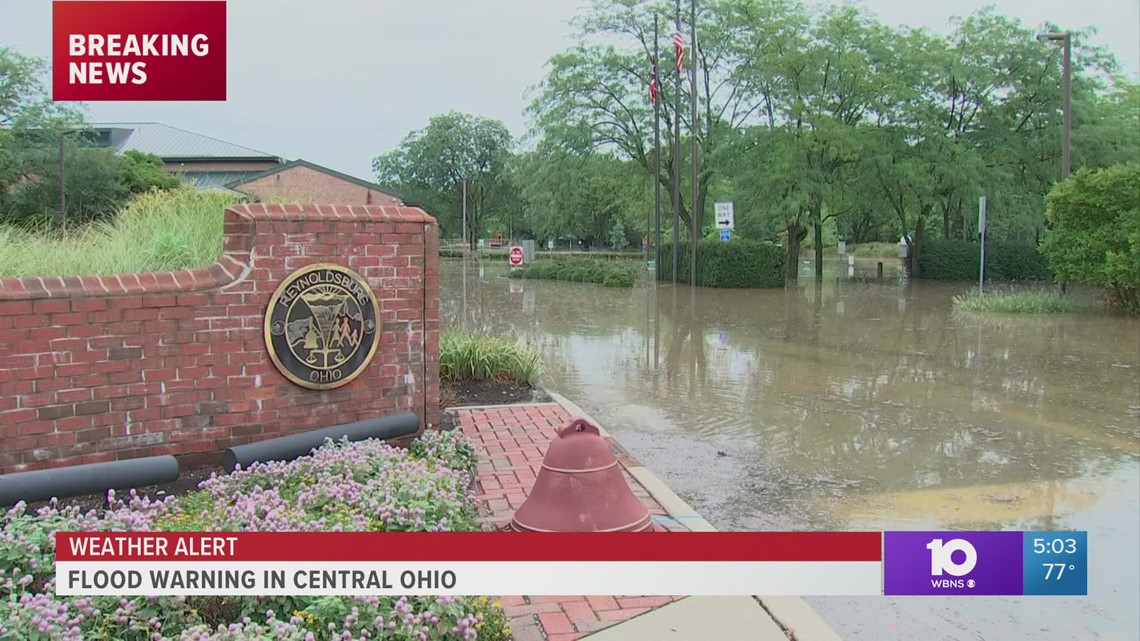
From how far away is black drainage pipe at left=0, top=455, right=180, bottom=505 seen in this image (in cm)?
349

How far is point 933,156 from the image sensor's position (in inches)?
1029

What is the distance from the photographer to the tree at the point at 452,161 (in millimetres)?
22406

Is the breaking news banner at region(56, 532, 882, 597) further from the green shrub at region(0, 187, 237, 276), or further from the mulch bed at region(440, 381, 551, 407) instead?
the mulch bed at region(440, 381, 551, 407)

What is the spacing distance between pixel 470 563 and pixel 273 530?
89 cm

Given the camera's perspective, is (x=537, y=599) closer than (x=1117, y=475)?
Yes

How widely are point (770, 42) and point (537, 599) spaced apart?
24.4m

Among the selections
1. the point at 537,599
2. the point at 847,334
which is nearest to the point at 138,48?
the point at 537,599

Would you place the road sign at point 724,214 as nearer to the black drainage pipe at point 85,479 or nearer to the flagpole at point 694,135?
the flagpole at point 694,135

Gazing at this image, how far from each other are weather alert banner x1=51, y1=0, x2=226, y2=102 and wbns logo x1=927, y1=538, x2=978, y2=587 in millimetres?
2082

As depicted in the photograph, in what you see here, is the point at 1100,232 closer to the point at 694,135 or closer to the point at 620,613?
the point at 694,135

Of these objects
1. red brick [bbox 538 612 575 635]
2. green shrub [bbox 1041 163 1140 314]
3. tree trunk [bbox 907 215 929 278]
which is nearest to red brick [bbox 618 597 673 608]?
red brick [bbox 538 612 575 635]

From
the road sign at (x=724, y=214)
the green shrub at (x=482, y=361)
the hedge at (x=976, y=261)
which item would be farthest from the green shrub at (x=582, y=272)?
the green shrub at (x=482, y=361)

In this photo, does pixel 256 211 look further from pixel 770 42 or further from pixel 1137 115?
pixel 1137 115

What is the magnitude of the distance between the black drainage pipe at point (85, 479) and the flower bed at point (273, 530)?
0.41 ft
